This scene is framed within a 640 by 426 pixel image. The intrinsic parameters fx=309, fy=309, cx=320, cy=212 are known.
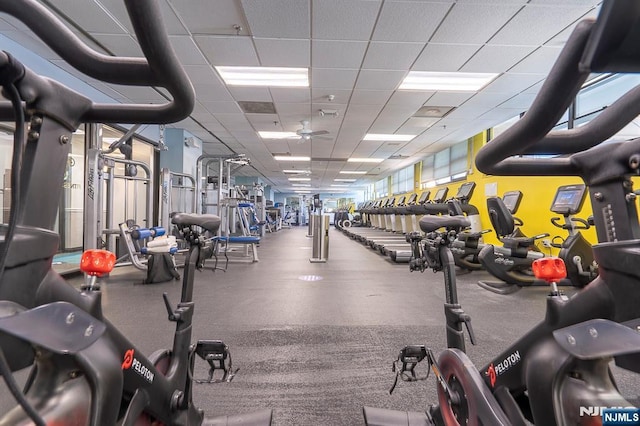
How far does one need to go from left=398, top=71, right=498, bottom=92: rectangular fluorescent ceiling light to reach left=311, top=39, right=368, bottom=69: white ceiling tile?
935 mm

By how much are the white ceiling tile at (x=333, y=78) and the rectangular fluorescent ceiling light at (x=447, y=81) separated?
805mm

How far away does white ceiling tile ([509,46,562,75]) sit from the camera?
369cm

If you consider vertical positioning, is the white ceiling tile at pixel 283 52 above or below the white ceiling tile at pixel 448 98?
above

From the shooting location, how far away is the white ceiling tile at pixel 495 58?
3660 mm

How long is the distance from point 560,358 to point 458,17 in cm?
340

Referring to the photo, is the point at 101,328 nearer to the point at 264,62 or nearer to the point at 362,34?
the point at 362,34

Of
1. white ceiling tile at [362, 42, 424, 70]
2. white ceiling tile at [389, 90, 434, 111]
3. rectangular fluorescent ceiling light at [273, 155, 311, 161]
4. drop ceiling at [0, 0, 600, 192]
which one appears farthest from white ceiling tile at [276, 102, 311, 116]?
rectangular fluorescent ceiling light at [273, 155, 311, 161]

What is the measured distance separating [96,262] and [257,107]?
541 centimetres

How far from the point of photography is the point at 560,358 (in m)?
0.70

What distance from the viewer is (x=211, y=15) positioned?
10.2 ft

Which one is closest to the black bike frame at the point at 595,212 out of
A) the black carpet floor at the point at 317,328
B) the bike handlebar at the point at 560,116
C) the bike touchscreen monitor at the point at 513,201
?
the bike handlebar at the point at 560,116

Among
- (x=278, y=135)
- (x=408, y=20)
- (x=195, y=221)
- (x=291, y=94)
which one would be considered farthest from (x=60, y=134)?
(x=278, y=135)

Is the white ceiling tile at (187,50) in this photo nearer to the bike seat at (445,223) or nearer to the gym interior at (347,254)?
the gym interior at (347,254)

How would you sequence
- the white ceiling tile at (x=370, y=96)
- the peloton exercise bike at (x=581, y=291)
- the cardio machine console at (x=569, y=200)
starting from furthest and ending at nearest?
the white ceiling tile at (x=370, y=96) < the cardio machine console at (x=569, y=200) < the peloton exercise bike at (x=581, y=291)
